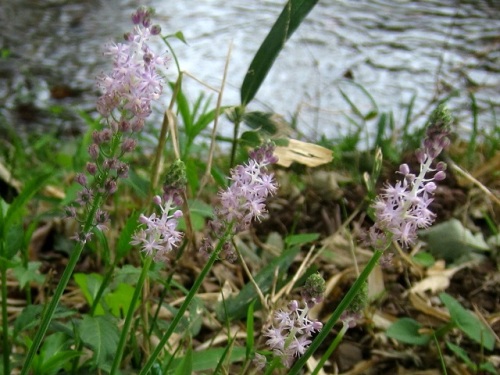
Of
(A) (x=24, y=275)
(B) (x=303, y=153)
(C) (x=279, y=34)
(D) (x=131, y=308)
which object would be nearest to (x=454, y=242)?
(B) (x=303, y=153)

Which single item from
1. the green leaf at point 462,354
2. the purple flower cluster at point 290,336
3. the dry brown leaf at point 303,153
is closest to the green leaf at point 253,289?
the dry brown leaf at point 303,153

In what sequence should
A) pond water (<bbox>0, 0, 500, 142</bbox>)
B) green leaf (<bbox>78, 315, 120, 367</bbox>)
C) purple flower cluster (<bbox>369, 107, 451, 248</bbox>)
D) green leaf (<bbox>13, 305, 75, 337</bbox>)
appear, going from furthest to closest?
pond water (<bbox>0, 0, 500, 142</bbox>) → green leaf (<bbox>13, 305, 75, 337</bbox>) → green leaf (<bbox>78, 315, 120, 367</bbox>) → purple flower cluster (<bbox>369, 107, 451, 248</bbox>)

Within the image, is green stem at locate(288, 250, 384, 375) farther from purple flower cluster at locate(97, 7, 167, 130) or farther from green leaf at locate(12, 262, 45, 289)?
green leaf at locate(12, 262, 45, 289)

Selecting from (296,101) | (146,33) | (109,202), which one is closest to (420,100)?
(296,101)

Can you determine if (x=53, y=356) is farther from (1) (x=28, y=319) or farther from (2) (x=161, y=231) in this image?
(2) (x=161, y=231)

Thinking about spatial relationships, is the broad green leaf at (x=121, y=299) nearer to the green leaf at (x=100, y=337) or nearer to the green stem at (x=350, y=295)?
the green leaf at (x=100, y=337)

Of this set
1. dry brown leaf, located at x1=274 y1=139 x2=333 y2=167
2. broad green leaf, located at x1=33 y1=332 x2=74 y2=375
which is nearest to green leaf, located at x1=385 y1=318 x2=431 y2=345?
dry brown leaf, located at x1=274 y1=139 x2=333 y2=167
